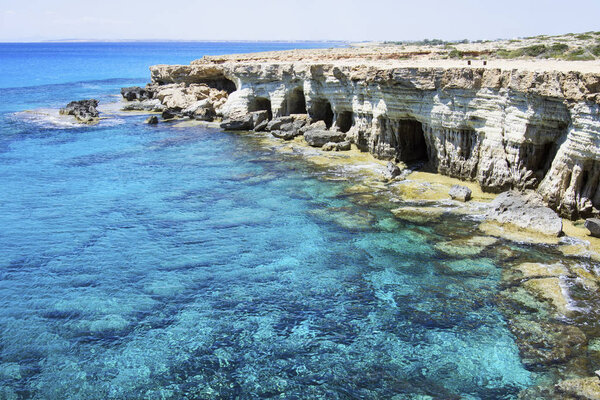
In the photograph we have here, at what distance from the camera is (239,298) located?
55.2 feet

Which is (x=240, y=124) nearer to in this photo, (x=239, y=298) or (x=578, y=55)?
(x=239, y=298)

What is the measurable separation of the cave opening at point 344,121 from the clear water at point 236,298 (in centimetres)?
945

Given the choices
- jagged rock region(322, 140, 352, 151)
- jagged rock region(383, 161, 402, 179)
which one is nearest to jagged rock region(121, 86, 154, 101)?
jagged rock region(322, 140, 352, 151)

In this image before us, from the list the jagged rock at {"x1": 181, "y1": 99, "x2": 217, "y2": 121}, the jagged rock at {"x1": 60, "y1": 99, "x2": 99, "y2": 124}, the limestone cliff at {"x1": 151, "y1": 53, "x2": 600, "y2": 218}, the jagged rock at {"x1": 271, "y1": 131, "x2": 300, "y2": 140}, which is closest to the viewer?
the limestone cliff at {"x1": 151, "y1": 53, "x2": 600, "y2": 218}

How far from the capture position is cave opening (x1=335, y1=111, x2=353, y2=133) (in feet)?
121

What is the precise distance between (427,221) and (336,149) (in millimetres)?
14167

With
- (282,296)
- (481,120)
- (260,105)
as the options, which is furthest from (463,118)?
(260,105)

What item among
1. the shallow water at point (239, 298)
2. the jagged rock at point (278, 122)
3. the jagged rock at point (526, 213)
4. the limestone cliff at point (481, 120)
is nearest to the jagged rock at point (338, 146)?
A: the limestone cliff at point (481, 120)

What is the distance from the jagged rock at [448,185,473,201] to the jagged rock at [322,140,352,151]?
11675mm

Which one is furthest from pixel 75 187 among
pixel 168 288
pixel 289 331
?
pixel 289 331

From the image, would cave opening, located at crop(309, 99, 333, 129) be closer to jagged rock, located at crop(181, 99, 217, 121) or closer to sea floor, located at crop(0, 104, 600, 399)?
sea floor, located at crop(0, 104, 600, 399)

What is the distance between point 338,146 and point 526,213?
16.5 metres

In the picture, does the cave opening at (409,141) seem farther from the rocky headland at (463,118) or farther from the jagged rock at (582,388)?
the jagged rock at (582,388)

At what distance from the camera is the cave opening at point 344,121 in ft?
121
